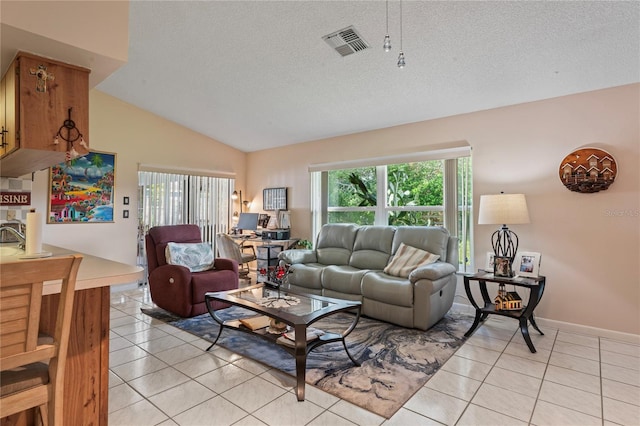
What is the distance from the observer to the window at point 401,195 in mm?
4195

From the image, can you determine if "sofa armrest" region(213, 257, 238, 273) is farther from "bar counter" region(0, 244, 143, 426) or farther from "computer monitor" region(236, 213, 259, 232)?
"bar counter" region(0, 244, 143, 426)

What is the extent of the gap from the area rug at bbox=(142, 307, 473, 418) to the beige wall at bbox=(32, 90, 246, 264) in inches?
76.0

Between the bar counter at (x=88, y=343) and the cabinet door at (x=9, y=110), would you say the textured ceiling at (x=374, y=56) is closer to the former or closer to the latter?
the cabinet door at (x=9, y=110)

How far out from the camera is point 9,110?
186cm

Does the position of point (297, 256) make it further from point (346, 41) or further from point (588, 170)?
point (588, 170)

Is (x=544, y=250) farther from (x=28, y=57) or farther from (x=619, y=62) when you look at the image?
(x=28, y=57)

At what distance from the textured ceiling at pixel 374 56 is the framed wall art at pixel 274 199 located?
5.59ft

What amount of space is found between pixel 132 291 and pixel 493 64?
5.49 meters

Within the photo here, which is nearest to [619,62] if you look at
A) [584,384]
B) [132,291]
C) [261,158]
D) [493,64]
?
[493,64]

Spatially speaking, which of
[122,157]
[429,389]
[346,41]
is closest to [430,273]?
[429,389]

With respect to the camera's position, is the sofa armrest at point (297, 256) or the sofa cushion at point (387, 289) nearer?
the sofa cushion at point (387, 289)

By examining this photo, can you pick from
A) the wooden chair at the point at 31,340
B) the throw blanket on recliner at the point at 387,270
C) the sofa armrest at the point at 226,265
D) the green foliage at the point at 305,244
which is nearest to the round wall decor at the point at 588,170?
the throw blanket on recliner at the point at 387,270

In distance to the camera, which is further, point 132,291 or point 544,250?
point 132,291

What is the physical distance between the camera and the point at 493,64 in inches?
123
